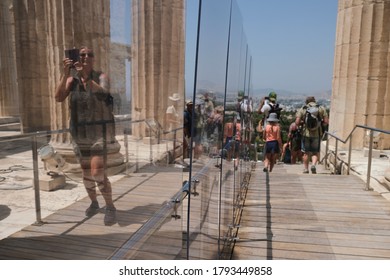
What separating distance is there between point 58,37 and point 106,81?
3680 millimetres

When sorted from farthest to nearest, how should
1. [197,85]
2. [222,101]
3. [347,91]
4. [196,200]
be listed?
[347,91]
[222,101]
[196,200]
[197,85]

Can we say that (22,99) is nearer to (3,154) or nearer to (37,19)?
(37,19)

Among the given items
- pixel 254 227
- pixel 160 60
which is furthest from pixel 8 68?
pixel 254 227

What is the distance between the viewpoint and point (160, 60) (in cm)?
764

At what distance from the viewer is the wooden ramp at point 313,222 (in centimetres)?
328

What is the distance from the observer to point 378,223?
4.00 metres

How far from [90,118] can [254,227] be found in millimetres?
2223

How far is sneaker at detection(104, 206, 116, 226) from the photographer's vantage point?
8.94 feet

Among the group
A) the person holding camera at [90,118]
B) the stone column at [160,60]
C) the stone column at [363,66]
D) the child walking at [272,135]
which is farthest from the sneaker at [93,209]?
the stone column at [363,66]

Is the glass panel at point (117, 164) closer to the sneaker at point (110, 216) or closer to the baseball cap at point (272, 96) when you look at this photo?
the sneaker at point (110, 216)

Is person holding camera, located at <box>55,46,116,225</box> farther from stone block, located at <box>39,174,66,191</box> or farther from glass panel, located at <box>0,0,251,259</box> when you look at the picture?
stone block, located at <box>39,174,66,191</box>

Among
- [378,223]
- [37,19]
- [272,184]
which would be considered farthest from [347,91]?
[37,19]

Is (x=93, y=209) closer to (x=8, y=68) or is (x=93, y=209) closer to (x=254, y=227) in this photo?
(x=254, y=227)

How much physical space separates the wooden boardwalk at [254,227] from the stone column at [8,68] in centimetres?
910
